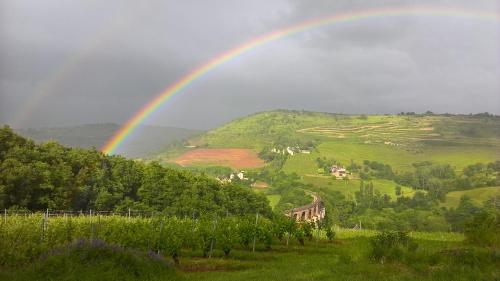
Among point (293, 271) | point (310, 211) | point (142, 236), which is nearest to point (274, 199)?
point (310, 211)

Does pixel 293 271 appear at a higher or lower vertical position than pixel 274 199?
higher

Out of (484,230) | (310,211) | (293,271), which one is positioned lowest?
(310,211)

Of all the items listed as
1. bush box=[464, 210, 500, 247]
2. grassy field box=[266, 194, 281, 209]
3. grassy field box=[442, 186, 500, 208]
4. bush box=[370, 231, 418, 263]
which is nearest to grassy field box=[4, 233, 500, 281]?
bush box=[370, 231, 418, 263]

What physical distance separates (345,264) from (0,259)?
1909 cm

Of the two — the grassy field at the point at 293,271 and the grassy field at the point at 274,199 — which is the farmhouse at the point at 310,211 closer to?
the grassy field at the point at 274,199

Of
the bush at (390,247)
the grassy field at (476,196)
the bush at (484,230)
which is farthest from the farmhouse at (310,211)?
the bush at (390,247)

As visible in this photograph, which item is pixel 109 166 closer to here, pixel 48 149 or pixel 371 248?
pixel 48 149

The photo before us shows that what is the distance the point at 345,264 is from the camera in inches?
975

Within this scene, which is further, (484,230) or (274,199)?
(274,199)

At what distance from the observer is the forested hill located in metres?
70.1

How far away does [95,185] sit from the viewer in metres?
86.5

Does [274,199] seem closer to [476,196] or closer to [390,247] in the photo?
[476,196]

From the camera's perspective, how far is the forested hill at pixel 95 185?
7006cm

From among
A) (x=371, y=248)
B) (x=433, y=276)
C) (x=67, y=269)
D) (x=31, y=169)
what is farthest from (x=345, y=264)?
(x=31, y=169)
